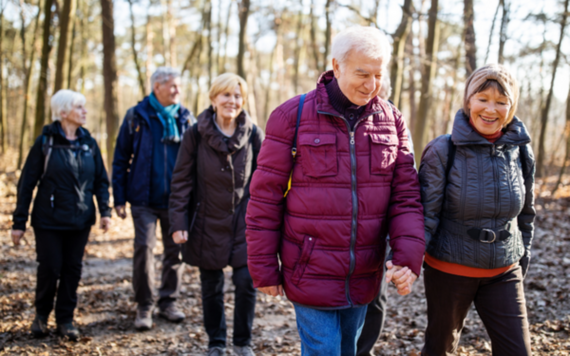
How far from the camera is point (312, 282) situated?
239 centimetres

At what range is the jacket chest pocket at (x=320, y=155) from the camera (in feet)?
7.77

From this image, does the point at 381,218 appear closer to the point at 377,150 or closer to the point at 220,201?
the point at 377,150

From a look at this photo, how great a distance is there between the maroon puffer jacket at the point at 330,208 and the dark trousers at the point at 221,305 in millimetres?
1400

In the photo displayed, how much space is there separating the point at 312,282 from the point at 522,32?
37.2ft

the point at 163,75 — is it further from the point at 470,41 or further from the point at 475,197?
the point at 470,41

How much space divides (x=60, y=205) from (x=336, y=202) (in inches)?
121

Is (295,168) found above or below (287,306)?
above

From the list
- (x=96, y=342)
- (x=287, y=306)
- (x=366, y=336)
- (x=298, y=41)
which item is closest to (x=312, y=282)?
(x=366, y=336)

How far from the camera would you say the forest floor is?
13.9ft

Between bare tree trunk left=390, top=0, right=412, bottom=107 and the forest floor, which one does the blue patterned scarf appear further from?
bare tree trunk left=390, top=0, right=412, bottom=107

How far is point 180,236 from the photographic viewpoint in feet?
12.5

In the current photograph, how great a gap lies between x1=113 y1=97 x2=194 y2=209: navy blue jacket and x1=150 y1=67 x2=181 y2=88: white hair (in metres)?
0.31

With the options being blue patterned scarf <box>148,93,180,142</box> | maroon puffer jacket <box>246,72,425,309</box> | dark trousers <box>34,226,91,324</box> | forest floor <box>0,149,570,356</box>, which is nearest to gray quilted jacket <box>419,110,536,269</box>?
maroon puffer jacket <box>246,72,425,309</box>

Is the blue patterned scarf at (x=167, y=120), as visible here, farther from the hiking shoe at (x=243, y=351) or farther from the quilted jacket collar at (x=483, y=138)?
the quilted jacket collar at (x=483, y=138)
